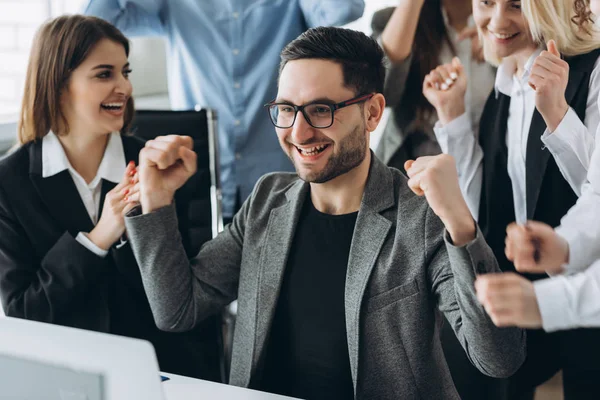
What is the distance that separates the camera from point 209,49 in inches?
93.0

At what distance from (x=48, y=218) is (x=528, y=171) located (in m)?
1.17

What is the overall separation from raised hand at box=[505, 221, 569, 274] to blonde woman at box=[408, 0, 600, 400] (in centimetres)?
25

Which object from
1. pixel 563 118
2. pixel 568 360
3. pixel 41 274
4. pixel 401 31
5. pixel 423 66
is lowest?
pixel 568 360

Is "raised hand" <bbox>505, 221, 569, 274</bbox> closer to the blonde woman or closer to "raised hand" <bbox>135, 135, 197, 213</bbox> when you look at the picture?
the blonde woman

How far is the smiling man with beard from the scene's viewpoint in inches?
54.6

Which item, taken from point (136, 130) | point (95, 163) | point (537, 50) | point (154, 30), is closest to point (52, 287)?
point (95, 163)

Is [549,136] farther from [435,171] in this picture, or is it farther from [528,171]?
[435,171]

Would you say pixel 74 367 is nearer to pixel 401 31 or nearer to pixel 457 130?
pixel 457 130

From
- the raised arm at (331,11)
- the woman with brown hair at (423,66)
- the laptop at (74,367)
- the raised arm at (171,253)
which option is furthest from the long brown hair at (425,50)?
the laptop at (74,367)

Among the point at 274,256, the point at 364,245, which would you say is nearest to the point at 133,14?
the point at 274,256

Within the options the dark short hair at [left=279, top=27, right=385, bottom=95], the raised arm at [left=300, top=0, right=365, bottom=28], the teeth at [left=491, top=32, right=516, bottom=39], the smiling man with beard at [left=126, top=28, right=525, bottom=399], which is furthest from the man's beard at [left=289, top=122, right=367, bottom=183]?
the raised arm at [left=300, top=0, right=365, bottom=28]

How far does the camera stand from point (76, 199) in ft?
5.65

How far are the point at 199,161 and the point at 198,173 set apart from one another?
40mm

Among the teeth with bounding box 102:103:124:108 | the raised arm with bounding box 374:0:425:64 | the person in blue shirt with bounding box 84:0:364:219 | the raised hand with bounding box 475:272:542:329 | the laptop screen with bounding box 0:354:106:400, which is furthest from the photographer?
the person in blue shirt with bounding box 84:0:364:219
